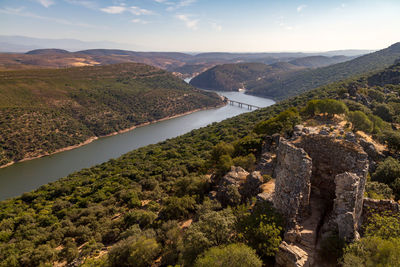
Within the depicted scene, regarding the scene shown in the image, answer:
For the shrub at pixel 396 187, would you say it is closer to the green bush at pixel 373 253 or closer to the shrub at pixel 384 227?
the shrub at pixel 384 227

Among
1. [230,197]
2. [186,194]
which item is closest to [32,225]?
[186,194]

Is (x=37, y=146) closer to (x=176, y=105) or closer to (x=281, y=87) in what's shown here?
(x=176, y=105)

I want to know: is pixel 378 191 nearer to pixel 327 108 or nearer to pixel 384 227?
pixel 384 227

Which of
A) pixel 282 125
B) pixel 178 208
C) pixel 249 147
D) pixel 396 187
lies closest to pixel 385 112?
pixel 282 125

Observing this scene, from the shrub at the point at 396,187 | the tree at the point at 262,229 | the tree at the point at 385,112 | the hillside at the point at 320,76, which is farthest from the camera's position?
the hillside at the point at 320,76

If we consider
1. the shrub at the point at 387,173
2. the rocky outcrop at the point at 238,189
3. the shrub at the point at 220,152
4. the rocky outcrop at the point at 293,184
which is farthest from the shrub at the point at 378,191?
the shrub at the point at 220,152

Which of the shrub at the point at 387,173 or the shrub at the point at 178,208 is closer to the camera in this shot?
the shrub at the point at 387,173
